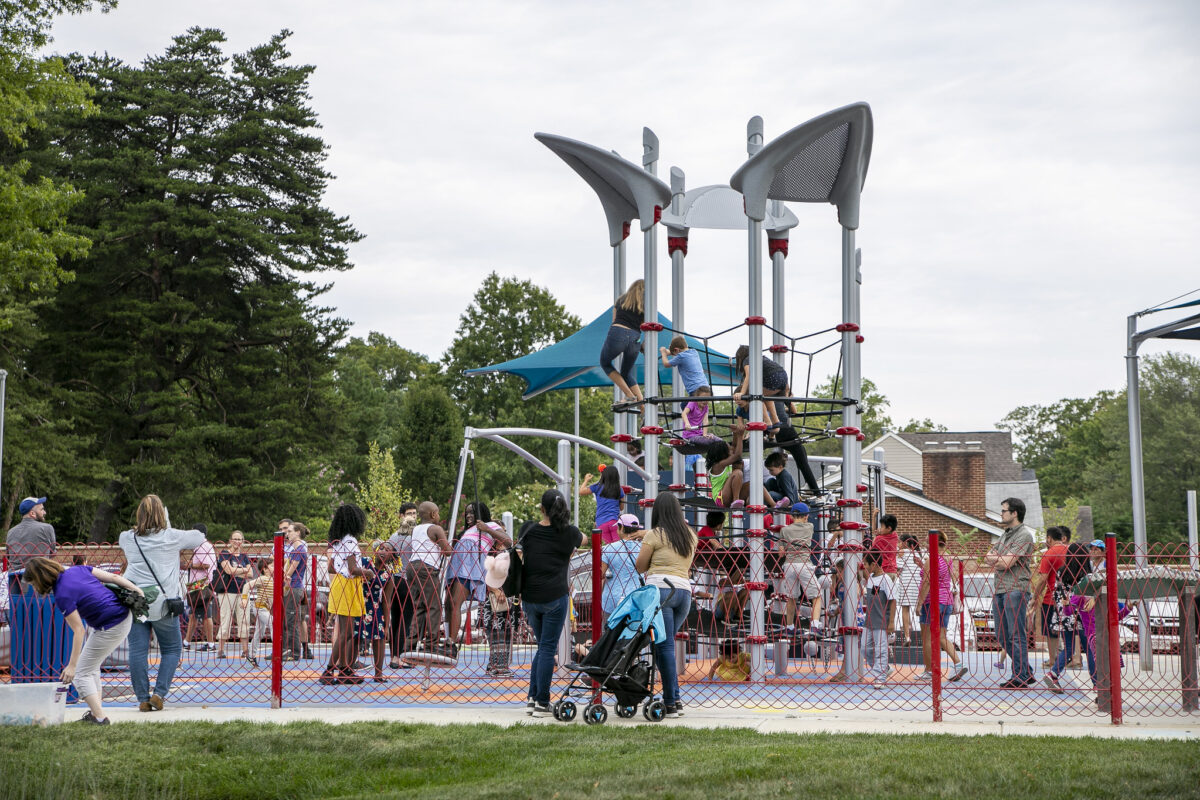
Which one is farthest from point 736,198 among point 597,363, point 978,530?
point 978,530

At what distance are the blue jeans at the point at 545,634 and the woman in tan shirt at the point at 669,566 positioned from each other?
0.80 metres

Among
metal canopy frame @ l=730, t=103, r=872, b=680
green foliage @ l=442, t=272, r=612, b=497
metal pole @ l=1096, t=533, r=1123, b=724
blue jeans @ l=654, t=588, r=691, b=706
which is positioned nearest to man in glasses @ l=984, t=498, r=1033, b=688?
metal pole @ l=1096, t=533, r=1123, b=724

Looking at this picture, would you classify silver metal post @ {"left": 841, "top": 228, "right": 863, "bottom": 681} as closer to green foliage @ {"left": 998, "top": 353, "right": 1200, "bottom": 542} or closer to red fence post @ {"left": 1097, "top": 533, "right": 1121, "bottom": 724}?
red fence post @ {"left": 1097, "top": 533, "right": 1121, "bottom": 724}

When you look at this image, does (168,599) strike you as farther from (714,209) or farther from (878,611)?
(714,209)

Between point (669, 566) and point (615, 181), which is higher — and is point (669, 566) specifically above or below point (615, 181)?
below

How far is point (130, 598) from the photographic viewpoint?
10.3 meters

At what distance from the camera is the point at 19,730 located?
32.4 feet

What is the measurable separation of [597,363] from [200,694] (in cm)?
1193

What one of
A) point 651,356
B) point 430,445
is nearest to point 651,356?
point 651,356

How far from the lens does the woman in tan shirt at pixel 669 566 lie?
34.3ft

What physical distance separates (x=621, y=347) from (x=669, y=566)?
5122mm

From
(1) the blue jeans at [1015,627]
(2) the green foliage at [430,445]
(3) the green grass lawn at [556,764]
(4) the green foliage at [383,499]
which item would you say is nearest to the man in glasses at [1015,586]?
(1) the blue jeans at [1015,627]

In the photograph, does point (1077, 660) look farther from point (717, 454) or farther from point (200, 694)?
point (200, 694)

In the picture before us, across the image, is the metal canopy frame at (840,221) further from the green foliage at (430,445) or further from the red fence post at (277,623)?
the green foliage at (430,445)
